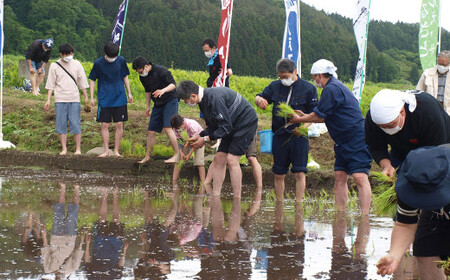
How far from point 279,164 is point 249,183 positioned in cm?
263

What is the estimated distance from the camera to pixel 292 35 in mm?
12508

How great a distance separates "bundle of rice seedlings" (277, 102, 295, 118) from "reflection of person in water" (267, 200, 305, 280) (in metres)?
1.50

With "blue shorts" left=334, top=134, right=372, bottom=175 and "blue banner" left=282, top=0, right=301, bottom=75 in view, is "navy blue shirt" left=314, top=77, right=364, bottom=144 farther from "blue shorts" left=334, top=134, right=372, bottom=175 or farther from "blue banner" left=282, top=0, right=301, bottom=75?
"blue banner" left=282, top=0, right=301, bottom=75

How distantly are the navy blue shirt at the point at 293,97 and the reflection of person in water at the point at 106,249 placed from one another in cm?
262

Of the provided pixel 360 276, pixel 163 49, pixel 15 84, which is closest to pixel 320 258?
pixel 360 276

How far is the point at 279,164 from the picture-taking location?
30.3 feet

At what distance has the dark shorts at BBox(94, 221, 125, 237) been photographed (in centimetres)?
645

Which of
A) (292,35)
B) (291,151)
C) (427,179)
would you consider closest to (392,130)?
(427,179)

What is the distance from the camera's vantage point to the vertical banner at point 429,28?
14875mm

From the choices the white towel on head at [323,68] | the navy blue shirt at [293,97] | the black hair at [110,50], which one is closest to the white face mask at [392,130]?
the white towel on head at [323,68]

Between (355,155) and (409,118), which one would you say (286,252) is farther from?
(355,155)

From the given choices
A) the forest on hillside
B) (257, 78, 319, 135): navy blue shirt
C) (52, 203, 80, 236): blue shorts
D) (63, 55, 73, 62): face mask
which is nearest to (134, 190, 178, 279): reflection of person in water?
(52, 203, 80, 236): blue shorts

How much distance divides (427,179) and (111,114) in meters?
9.48

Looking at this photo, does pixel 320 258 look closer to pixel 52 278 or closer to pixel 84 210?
pixel 52 278
